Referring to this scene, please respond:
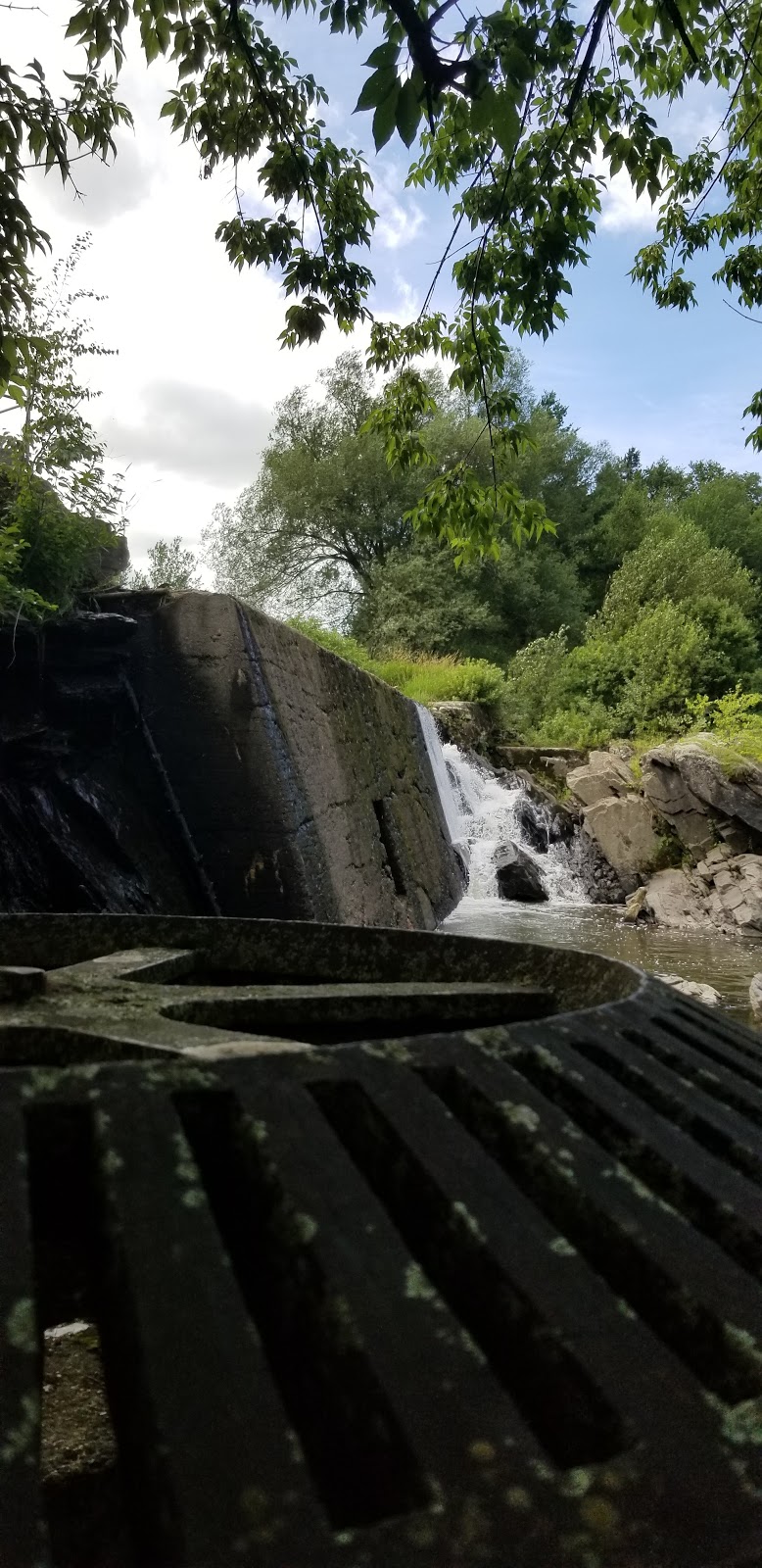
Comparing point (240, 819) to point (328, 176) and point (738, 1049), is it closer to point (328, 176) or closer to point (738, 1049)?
point (328, 176)

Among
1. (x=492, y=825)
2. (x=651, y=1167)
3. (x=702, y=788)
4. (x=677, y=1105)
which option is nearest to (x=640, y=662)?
(x=702, y=788)

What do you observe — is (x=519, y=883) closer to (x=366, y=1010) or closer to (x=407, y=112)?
(x=407, y=112)

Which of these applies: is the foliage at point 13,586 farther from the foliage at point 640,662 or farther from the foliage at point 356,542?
the foliage at point 356,542

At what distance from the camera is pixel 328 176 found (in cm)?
406

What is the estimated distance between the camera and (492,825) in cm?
1267

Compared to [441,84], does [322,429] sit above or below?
above

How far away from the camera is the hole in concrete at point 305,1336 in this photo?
591mm

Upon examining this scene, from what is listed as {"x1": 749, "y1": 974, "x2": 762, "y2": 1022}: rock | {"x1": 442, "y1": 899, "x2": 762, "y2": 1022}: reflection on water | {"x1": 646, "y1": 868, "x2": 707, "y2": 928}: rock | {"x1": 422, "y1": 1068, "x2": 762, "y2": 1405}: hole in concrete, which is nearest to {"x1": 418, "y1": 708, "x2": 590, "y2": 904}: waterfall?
{"x1": 442, "y1": 899, "x2": 762, "y2": 1022}: reflection on water

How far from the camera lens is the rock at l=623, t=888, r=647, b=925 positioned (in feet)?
34.4

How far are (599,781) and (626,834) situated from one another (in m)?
1.37

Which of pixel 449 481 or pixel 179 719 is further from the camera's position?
pixel 179 719

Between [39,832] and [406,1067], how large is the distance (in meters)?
4.35

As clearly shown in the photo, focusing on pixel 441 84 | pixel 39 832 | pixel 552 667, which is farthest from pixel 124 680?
pixel 552 667

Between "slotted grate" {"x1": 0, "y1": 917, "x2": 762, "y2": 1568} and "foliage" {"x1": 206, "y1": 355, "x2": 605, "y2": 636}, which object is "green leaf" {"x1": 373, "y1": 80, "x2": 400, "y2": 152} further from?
"foliage" {"x1": 206, "y1": 355, "x2": 605, "y2": 636}
